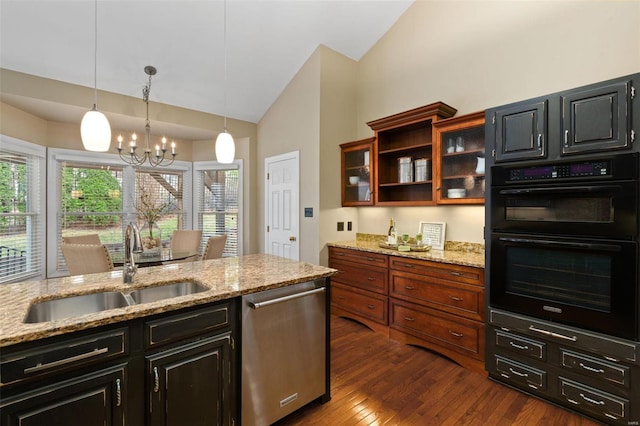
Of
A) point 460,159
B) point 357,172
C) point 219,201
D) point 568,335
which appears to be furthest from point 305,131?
point 568,335

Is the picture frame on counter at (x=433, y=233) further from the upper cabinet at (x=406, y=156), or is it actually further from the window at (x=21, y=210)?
the window at (x=21, y=210)

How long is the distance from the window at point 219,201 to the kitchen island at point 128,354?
337 centimetres

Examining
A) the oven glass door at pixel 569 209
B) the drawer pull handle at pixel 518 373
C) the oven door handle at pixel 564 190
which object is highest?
the oven door handle at pixel 564 190

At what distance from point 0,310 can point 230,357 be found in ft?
3.63

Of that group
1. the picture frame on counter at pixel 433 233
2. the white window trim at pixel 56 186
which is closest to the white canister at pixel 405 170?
the picture frame on counter at pixel 433 233

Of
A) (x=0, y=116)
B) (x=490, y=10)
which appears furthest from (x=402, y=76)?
(x=0, y=116)

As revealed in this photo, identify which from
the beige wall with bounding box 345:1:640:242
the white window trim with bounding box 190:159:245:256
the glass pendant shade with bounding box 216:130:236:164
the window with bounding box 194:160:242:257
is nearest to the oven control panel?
the beige wall with bounding box 345:1:640:242

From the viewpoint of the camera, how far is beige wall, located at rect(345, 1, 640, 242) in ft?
8.17

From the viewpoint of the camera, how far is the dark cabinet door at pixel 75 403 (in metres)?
1.15

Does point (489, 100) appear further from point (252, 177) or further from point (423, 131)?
point (252, 177)

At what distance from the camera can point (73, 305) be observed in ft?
5.52

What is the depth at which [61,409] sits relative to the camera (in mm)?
1233

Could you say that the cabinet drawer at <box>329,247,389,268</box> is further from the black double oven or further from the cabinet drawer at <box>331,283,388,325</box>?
the black double oven

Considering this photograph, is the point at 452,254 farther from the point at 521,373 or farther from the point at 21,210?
the point at 21,210
